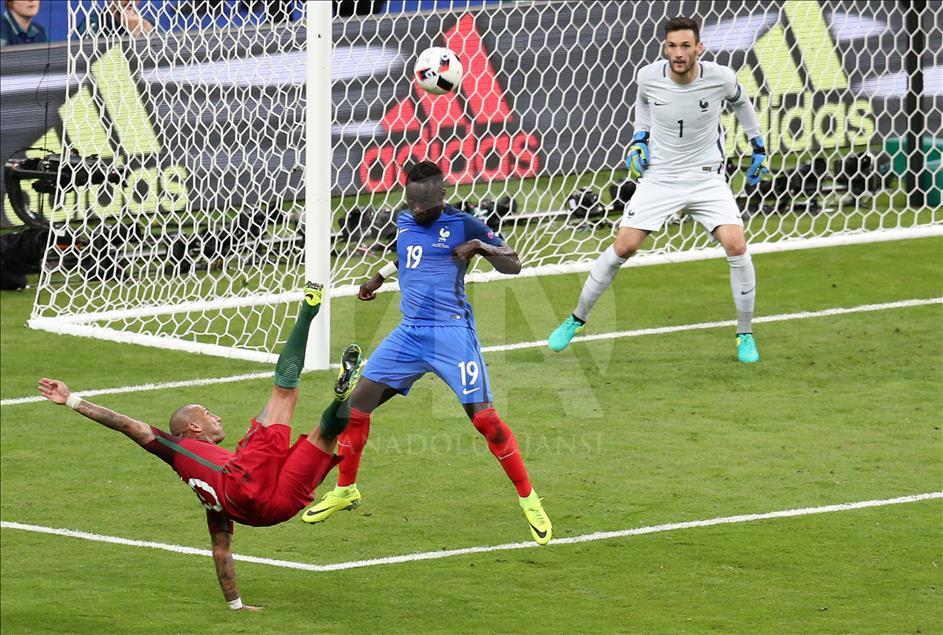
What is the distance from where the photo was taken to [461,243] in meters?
9.62

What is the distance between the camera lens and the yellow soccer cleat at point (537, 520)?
31.4 feet

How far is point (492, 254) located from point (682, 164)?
3.61 meters

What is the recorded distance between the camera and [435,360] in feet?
31.6

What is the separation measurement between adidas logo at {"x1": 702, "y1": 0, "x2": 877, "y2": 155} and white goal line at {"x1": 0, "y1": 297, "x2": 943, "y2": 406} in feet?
8.75

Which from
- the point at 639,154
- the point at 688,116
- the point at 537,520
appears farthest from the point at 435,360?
the point at 688,116

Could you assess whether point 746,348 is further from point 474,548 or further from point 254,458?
point 254,458

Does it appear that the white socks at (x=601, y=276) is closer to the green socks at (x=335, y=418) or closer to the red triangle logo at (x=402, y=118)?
the red triangle logo at (x=402, y=118)

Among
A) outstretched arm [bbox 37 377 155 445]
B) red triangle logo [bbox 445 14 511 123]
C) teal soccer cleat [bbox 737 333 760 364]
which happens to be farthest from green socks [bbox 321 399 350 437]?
red triangle logo [bbox 445 14 511 123]

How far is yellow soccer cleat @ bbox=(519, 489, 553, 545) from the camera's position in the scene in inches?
377

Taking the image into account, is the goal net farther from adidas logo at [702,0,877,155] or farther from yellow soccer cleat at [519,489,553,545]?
yellow soccer cleat at [519,489,553,545]

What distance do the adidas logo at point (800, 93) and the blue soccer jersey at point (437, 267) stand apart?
7.96m

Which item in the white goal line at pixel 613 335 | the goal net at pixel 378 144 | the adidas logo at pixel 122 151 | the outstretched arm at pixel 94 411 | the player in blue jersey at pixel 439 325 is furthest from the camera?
the adidas logo at pixel 122 151

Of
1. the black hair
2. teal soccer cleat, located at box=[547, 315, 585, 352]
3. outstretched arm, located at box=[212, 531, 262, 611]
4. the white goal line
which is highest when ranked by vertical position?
the black hair

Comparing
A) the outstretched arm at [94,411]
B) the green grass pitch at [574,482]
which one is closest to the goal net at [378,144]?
the green grass pitch at [574,482]
